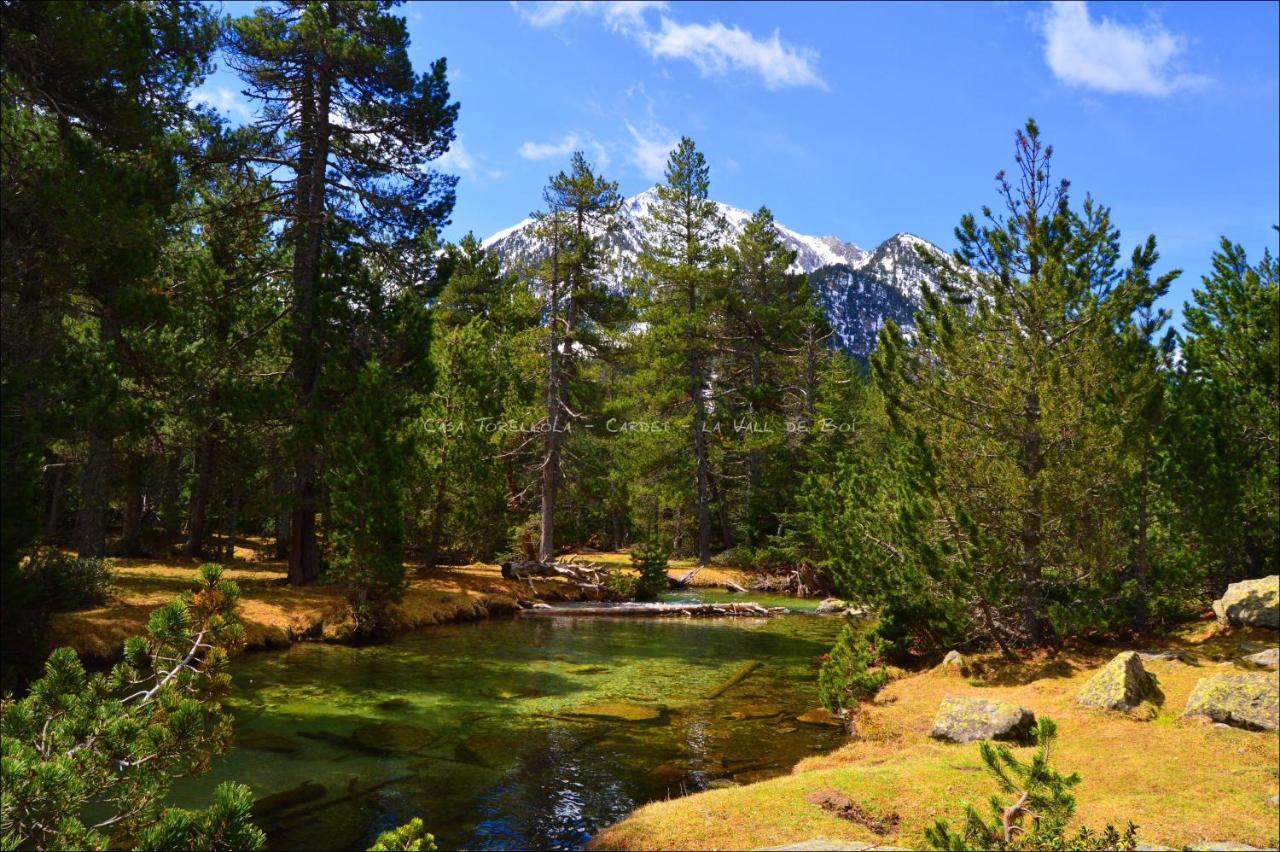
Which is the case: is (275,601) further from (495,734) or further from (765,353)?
(765,353)

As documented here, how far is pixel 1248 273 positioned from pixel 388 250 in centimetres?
2144

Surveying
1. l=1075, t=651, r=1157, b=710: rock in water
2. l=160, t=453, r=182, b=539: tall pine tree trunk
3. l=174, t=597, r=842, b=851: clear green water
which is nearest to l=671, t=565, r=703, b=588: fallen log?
l=174, t=597, r=842, b=851: clear green water

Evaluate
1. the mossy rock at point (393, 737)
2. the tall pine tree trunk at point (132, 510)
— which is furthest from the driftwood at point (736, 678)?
the tall pine tree trunk at point (132, 510)

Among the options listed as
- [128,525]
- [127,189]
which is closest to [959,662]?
[127,189]

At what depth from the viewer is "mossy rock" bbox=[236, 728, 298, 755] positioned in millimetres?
9938

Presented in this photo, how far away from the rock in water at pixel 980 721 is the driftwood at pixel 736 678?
15.4ft

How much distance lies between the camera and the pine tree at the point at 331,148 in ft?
65.4

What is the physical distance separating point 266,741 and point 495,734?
10.6ft

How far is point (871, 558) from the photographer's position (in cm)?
1547

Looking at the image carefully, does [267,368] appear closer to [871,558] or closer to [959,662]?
[871,558]

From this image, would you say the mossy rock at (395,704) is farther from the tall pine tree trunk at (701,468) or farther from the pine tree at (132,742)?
the tall pine tree trunk at (701,468)

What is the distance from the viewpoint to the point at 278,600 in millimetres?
18672

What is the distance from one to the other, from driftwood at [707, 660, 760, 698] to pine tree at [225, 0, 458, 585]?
1254 cm

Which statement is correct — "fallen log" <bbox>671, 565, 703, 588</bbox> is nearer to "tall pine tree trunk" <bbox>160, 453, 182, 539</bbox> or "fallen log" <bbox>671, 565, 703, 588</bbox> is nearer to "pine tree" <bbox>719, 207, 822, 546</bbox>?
"pine tree" <bbox>719, 207, 822, 546</bbox>
